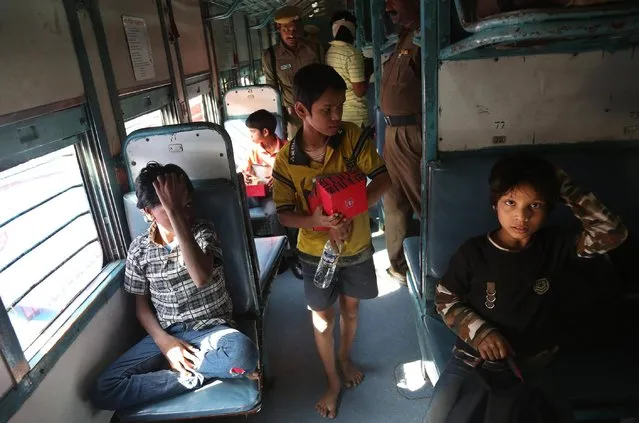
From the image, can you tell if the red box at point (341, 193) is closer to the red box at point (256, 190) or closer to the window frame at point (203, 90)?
the red box at point (256, 190)

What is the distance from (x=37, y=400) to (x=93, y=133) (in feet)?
4.37

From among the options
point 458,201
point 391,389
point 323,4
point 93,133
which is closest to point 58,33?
point 93,133

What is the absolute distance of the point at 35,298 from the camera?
6.82ft

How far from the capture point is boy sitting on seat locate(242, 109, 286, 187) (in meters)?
3.92

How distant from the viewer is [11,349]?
1683 mm

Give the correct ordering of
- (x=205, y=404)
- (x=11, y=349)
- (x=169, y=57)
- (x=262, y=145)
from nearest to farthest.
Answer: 1. (x=11, y=349)
2. (x=205, y=404)
3. (x=169, y=57)
4. (x=262, y=145)

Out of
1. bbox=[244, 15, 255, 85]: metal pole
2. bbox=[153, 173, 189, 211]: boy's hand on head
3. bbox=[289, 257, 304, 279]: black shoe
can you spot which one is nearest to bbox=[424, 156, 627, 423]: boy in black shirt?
bbox=[153, 173, 189, 211]: boy's hand on head

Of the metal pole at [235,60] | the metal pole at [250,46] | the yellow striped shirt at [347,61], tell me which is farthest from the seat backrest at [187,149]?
the metal pole at [250,46]

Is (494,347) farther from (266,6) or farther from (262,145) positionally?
(266,6)

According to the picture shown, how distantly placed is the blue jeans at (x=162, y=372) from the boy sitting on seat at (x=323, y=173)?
46 cm

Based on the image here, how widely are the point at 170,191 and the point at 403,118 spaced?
5.96 feet

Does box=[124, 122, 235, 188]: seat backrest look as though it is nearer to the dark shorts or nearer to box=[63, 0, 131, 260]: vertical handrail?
box=[63, 0, 131, 260]: vertical handrail

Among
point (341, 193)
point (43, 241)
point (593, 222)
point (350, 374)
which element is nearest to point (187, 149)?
point (43, 241)

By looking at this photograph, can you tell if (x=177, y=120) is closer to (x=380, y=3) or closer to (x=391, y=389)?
(x=380, y=3)
